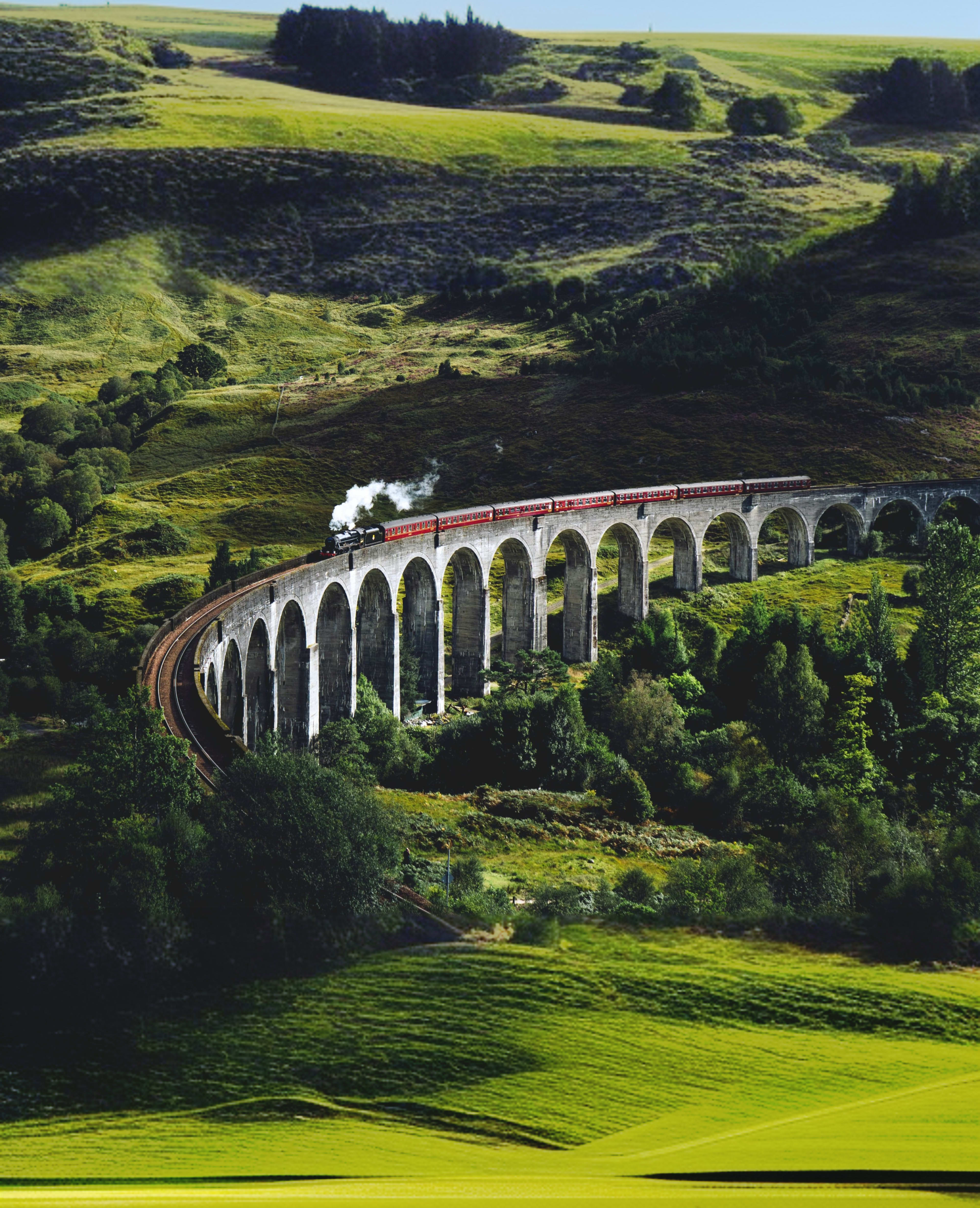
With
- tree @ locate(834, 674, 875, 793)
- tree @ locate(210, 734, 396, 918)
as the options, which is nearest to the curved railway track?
tree @ locate(210, 734, 396, 918)

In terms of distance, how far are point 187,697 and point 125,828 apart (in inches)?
420

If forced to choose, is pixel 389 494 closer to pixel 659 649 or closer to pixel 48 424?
pixel 48 424

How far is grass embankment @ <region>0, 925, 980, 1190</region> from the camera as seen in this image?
3155 centimetres

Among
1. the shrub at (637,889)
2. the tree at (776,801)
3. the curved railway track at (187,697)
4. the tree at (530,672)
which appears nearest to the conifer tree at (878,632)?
the tree at (776,801)

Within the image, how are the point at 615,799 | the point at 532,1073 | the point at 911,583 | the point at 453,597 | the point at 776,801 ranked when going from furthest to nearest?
the point at 911,583 → the point at 453,597 → the point at 615,799 → the point at 776,801 → the point at 532,1073

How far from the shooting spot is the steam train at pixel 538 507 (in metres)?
71.2

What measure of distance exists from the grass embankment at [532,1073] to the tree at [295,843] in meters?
2.49

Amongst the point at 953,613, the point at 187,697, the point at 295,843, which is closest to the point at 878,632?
the point at 953,613

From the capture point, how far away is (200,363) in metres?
146

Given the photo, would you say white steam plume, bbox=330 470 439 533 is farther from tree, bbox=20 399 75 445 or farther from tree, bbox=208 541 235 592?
tree, bbox=20 399 75 445

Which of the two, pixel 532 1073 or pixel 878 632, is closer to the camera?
pixel 532 1073

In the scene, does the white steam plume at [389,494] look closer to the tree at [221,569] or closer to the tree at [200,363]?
the tree at [221,569]

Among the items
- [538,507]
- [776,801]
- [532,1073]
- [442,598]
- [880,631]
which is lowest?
[776,801]

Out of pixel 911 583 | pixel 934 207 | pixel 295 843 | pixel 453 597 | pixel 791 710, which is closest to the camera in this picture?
pixel 295 843
